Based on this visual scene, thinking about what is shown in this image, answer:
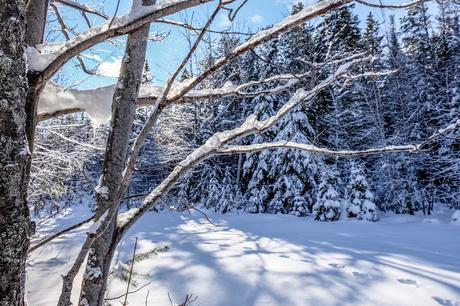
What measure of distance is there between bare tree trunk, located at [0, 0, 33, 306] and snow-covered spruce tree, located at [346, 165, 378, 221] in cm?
1356

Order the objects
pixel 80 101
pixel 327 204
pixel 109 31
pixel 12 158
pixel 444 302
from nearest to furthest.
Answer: pixel 12 158
pixel 109 31
pixel 80 101
pixel 444 302
pixel 327 204

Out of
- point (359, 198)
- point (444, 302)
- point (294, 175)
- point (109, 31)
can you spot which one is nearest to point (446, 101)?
point (359, 198)

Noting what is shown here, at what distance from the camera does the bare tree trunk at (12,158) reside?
59 cm

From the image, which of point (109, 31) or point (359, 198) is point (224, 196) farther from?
point (109, 31)

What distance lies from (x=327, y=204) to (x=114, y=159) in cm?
1229

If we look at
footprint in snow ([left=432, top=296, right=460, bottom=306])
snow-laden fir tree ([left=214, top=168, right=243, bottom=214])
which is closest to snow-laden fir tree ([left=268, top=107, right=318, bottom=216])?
snow-laden fir tree ([left=214, top=168, right=243, bottom=214])

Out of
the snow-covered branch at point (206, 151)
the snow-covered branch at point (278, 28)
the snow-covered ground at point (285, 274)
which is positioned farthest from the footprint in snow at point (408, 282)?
the snow-covered branch at point (278, 28)

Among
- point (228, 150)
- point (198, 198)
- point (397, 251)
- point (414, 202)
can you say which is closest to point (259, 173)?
point (198, 198)

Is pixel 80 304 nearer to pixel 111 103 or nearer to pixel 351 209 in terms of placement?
pixel 111 103

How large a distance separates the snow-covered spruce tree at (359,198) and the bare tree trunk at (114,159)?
13038 mm

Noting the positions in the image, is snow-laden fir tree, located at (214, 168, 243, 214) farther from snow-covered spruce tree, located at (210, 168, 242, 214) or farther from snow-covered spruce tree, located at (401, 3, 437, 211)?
snow-covered spruce tree, located at (401, 3, 437, 211)

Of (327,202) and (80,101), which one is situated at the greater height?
(80,101)

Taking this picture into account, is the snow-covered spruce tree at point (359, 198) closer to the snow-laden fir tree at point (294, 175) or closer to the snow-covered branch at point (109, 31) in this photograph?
the snow-laden fir tree at point (294, 175)

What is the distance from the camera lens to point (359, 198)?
1316cm
